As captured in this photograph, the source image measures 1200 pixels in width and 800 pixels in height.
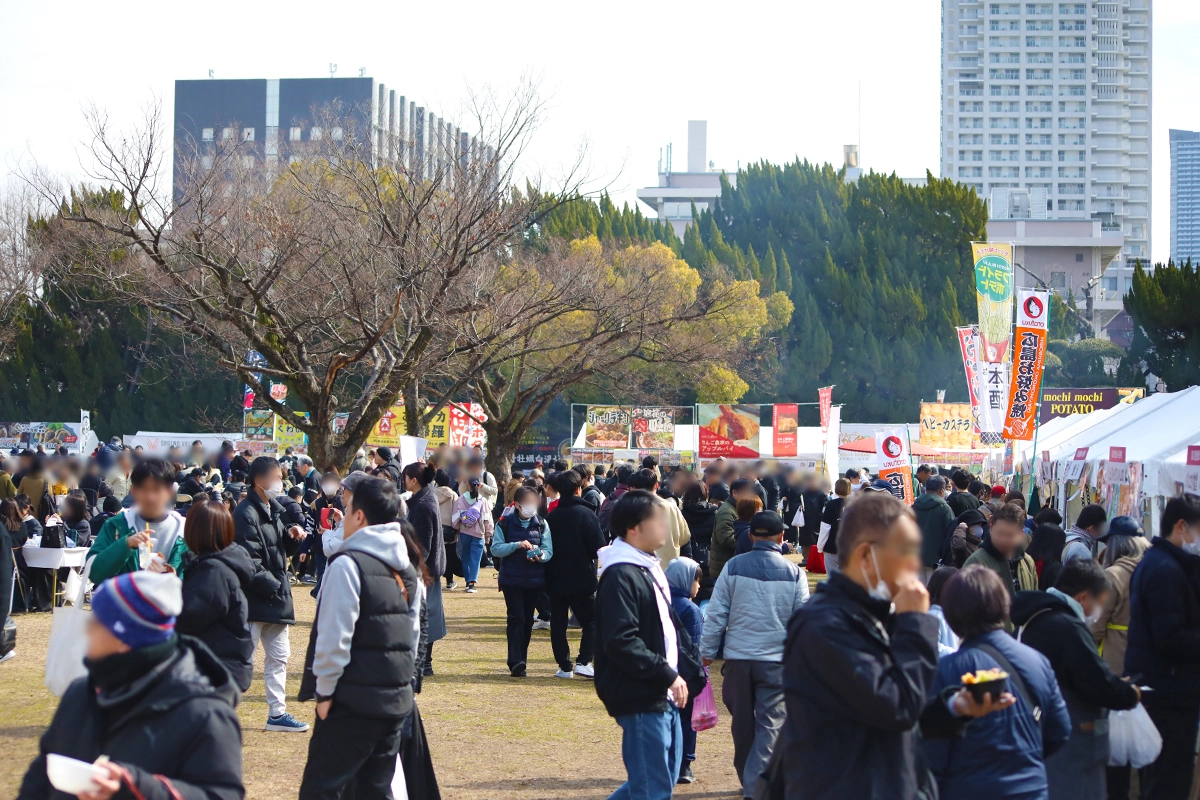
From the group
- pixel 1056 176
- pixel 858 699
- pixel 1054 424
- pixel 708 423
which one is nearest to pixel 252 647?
pixel 858 699

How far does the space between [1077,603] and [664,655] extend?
172cm

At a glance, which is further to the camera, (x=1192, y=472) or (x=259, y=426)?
(x=259, y=426)

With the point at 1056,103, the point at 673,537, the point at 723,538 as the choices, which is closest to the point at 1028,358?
the point at 723,538

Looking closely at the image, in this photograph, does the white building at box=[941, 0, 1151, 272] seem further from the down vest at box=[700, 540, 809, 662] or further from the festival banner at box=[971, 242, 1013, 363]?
the down vest at box=[700, 540, 809, 662]

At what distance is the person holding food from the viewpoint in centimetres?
324

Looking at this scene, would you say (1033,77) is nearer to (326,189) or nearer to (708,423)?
(708,423)

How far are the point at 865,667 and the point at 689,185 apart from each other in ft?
304

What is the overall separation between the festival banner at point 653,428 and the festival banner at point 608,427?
26 centimetres

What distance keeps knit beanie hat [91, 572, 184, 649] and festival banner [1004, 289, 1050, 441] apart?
1359cm

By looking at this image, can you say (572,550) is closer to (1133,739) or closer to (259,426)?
(1133,739)

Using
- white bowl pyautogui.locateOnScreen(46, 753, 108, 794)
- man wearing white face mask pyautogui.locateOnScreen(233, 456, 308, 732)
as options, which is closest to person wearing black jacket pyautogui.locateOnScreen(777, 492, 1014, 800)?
white bowl pyautogui.locateOnScreen(46, 753, 108, 794)

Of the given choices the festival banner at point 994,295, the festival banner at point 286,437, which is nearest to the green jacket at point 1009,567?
the festival banner at point 994,295

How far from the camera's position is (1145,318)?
39062mm

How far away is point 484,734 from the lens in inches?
286
